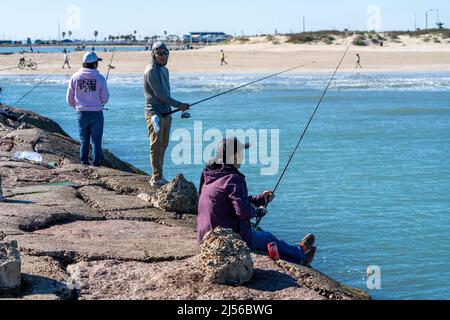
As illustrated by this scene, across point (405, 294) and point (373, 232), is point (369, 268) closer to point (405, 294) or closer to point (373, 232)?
point (405, 294)

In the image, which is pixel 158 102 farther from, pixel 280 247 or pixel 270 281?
pixel 270 281

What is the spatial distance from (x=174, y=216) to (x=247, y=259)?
7.52 ft

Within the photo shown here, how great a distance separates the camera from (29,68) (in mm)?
49969

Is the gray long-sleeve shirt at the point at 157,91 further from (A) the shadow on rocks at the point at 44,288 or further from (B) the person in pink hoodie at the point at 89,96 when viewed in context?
(A) the shadow on rocks at the point at 44,288

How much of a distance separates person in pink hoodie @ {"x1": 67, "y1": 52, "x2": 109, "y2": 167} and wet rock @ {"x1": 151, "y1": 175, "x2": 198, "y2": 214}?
2.05 metres

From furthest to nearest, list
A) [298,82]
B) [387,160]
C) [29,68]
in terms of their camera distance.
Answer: [29,68]
[298,82]
[387,160]

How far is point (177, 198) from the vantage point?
287 inches

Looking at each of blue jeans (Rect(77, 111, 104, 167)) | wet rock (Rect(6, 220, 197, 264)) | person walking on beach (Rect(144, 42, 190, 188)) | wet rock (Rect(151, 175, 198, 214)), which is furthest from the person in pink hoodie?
wet rock (Rect(6, 220, 197, 264))

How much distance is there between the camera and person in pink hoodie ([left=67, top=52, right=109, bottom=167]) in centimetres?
905

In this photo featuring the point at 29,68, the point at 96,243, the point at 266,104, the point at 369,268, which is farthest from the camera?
the point at 29,68

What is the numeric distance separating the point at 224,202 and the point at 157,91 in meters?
2.74

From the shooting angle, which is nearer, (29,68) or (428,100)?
(428,100)

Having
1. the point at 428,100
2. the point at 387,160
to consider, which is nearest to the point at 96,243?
the point at 387,160

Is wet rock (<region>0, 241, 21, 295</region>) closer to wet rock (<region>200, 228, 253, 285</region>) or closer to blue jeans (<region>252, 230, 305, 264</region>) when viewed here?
wet rock (<region>200, 228, 253, 285</region>)
